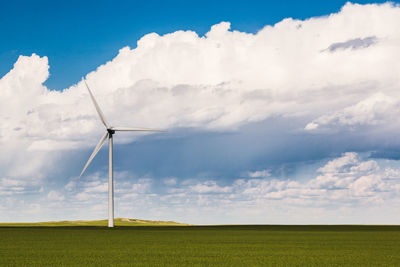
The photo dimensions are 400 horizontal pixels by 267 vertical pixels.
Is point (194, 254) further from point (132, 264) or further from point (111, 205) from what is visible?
point (111, 205)

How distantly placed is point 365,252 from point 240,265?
52.0ft

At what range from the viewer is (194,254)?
135 feet

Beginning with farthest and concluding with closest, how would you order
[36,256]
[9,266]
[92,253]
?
[92,253], [36,256], [9,266]

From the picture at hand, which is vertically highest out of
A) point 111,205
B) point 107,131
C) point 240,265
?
point 107,131

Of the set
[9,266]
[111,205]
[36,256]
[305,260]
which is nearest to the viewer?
[9,266]

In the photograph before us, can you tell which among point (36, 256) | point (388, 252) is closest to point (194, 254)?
point (36, 256)

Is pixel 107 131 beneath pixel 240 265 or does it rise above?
above

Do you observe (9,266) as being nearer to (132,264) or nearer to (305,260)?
(132,264)

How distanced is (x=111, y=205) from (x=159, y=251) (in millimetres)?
52812

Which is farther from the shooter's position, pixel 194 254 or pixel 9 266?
pixel 194 254

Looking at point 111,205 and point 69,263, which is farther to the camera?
point 111,205

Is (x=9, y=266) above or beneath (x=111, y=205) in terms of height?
beneath

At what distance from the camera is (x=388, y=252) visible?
1747 inches

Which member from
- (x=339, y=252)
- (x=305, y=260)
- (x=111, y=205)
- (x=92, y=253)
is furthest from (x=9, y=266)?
(x=111, y=205)
